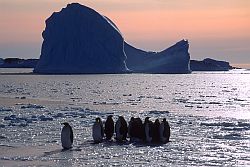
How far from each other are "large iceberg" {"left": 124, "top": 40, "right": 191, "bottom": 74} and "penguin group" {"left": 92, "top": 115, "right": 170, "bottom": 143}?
55.6 m

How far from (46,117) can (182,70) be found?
57.3 metres

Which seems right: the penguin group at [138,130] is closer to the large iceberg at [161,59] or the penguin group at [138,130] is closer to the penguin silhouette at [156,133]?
the penguin silhouette at [156,133]

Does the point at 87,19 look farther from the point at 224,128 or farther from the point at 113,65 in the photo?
the point at 224,128

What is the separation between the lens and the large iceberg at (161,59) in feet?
228

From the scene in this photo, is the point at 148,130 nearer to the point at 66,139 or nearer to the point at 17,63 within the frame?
the point at 66,139

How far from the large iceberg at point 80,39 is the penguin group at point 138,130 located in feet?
152

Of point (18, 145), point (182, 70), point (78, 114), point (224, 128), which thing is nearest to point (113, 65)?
point (182, 70)

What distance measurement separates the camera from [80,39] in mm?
59750

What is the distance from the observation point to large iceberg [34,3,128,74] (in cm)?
5922

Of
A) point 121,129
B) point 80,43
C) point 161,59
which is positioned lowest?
point 121,129

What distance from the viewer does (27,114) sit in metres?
18.9

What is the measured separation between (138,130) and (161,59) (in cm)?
6363

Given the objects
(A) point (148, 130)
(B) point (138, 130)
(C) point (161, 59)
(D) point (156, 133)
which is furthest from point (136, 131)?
(C) point (161, 59)

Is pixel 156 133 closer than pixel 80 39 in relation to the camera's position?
Yes
